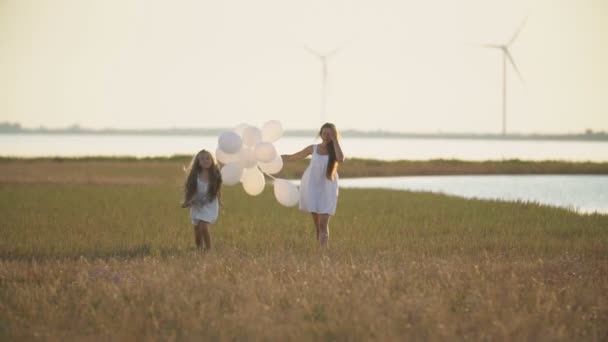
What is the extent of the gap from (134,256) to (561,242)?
7.02 m

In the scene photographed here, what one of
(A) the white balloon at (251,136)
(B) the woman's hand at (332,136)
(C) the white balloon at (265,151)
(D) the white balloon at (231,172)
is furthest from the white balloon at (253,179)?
(B) the woman's hand at (332,136)

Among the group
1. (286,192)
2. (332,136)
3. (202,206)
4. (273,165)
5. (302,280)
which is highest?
(332,136)

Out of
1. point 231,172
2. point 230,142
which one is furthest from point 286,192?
point 230,142

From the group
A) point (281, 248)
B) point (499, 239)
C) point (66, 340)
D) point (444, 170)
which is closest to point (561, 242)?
point (499, 239)

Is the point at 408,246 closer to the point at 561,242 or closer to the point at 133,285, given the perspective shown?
the point at 561,242

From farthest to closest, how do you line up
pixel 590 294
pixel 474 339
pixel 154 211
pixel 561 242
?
pixel 154 211 < pixel 561 242 < pixel 590 294 < pixel 474 339

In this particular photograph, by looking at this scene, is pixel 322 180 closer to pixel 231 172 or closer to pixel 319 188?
pixel 319 188

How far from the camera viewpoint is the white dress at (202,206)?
1198 cm

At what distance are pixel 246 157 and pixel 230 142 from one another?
0.48 m

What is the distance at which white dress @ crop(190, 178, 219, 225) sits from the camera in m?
12.0

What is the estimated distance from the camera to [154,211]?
20.4 m

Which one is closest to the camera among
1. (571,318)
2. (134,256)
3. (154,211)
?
(571,318)

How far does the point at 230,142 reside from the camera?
39.1 feet

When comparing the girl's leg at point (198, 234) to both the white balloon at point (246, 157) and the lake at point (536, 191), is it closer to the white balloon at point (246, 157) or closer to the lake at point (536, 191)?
the white balloon at point (246, 157)
